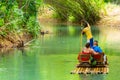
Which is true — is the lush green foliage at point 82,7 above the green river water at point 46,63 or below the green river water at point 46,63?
above

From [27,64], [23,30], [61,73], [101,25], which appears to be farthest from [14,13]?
[101,25]

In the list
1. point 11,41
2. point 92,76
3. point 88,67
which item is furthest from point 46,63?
point 11,41

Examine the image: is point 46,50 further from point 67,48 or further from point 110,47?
point 110,47

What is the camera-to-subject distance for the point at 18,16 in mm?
27734

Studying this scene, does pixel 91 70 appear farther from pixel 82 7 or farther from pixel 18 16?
pixel 82 7

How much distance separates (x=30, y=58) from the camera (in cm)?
2109

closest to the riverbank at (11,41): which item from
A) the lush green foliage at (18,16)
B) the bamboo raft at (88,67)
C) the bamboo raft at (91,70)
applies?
the lush green foliage at (18,16)

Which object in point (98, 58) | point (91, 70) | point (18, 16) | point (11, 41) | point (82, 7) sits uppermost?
point (82, 7)

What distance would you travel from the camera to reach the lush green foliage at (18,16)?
26306 mm

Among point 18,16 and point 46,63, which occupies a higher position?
point 18,16

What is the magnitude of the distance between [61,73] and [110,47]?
32.8 feet

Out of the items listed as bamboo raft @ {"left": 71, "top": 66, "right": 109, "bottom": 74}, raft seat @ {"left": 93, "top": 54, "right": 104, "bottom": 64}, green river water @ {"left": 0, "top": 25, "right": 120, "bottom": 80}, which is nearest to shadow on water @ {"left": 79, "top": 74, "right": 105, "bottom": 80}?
green river water @ {"left": 0, "top": 25, "right": 120, "bottom": 80}

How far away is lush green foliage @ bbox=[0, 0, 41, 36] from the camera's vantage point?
86.3 ft

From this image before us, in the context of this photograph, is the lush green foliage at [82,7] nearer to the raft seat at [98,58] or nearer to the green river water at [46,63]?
the green river water at [46,63]
